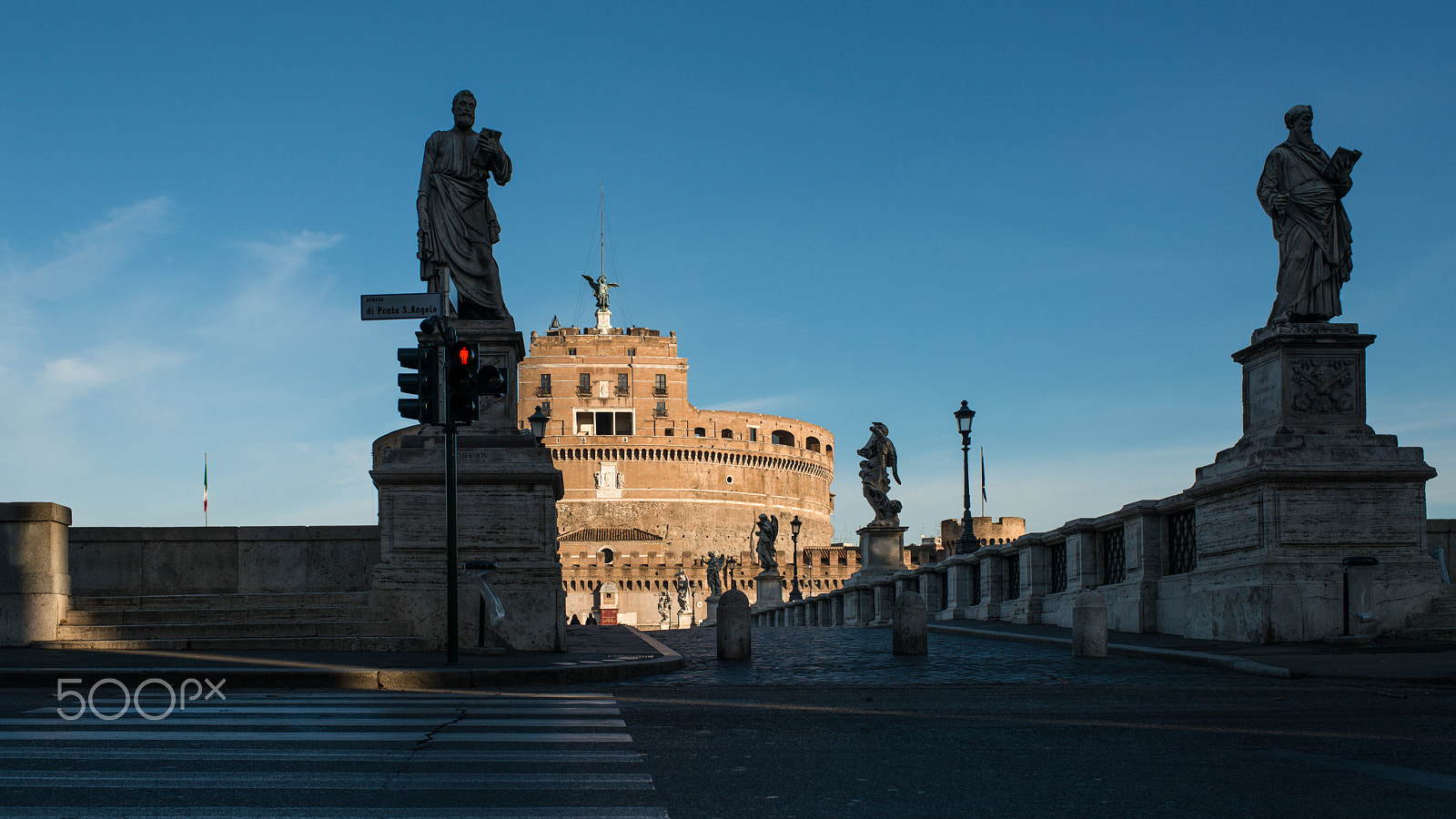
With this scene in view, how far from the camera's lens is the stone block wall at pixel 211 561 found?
1476 centimetres

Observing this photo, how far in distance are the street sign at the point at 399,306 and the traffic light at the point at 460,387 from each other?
1.26 feet

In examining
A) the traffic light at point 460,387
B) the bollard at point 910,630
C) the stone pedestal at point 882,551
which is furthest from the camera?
the stone pedestal at point 882,551

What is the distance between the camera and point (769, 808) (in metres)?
5.41

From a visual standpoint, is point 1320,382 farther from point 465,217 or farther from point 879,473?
point 879,473

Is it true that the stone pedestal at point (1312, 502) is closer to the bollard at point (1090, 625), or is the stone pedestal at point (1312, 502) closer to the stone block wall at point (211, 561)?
the bollard at point (1090, 625)

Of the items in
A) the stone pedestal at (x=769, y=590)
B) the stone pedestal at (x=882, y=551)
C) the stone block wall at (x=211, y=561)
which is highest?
the stone block wall at (x=211, y=561)

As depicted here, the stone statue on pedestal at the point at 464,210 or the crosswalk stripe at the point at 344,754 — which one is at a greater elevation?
the stone statue on pedestal at the point at 464,210

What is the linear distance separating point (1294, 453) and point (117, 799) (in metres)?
11.6

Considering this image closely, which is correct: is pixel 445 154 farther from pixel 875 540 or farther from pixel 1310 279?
pixel 875 540

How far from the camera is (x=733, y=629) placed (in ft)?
48.8

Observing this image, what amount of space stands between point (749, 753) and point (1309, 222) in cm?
1019

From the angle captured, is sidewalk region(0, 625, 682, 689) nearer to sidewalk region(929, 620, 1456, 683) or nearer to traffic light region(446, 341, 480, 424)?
traffic light region(446, 341, 480, 424)

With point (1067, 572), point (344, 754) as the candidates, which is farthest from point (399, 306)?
point (1067, 572)

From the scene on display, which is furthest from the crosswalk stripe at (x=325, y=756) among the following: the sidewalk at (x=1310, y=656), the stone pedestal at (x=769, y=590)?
the stone pedestal at (x=769, y=590)
